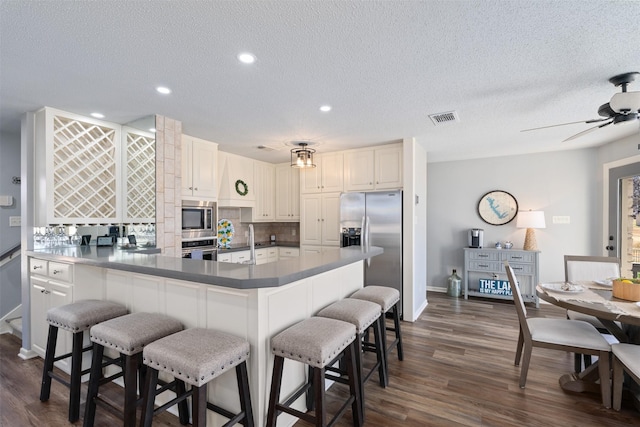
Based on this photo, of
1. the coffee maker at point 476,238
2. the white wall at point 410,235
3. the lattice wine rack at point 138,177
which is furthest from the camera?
the coffee maker at point 476,238

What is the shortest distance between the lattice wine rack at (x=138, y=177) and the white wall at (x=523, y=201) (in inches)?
181

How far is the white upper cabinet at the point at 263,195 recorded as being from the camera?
5009 mm

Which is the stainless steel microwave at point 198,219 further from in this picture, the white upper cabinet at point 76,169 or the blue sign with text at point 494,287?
the blue sign with text at point 494,287

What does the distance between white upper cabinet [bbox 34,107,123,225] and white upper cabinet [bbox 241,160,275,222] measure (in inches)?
79.0

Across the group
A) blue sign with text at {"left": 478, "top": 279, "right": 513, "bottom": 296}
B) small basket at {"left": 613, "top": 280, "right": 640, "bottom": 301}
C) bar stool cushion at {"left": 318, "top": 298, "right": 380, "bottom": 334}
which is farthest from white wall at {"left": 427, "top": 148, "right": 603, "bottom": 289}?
bar stool cushion at {"left": 318, "top": 298, "right": 380, "bottom": 334}

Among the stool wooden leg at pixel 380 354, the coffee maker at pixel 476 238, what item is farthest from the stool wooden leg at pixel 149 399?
the coffee maker at pixel 476 238

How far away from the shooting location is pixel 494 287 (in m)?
4.87

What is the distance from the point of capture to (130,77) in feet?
7.04

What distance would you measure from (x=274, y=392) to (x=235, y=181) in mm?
3558

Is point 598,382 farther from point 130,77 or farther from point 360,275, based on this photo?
point 130,77

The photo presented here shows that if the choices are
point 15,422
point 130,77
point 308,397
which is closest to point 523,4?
point 130,77

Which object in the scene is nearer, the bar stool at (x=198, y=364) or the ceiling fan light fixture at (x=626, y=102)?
the bar stool at (x=198, y=364)

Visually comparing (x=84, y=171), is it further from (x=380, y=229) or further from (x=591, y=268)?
(x=591, y=268)

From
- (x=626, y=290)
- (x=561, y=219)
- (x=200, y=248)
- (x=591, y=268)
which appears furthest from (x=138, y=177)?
(x=561, y=219)
